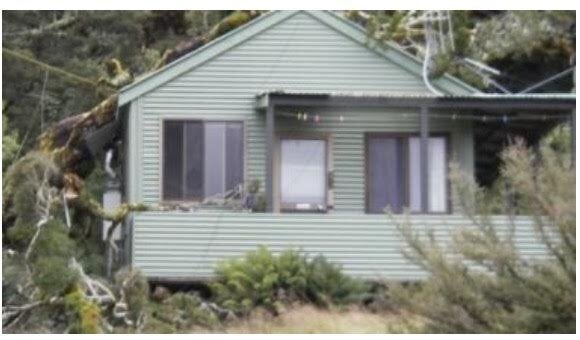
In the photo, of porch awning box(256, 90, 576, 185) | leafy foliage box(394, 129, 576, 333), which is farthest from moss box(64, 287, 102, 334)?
leafy foliage box(394, 129, 576, 333)

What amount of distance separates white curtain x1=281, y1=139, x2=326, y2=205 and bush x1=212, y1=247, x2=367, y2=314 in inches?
90.1

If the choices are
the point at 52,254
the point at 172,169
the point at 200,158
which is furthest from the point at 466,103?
Answer: the point at 52,254

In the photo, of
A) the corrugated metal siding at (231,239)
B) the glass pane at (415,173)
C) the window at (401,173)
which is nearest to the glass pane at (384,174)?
the window at (401,173)

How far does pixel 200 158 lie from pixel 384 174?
2.59 meters

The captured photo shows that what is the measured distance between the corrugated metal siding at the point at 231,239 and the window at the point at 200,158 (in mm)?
1247

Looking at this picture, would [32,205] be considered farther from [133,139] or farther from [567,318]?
[567,318]

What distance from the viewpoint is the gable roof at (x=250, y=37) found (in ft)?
88.3

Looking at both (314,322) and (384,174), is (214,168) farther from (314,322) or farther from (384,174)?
(314,322)

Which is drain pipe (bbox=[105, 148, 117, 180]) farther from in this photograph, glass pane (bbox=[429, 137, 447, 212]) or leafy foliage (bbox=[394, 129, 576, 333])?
leafy foliage (bbox=[394, 129, 576, 333])

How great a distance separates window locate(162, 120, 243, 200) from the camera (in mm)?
26719

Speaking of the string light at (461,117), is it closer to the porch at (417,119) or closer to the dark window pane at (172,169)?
the porch at (417,119)

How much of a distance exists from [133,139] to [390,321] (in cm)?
580

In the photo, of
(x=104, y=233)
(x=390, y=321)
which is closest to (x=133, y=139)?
(x=104, y=233)

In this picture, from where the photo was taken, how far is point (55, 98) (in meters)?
36.1
